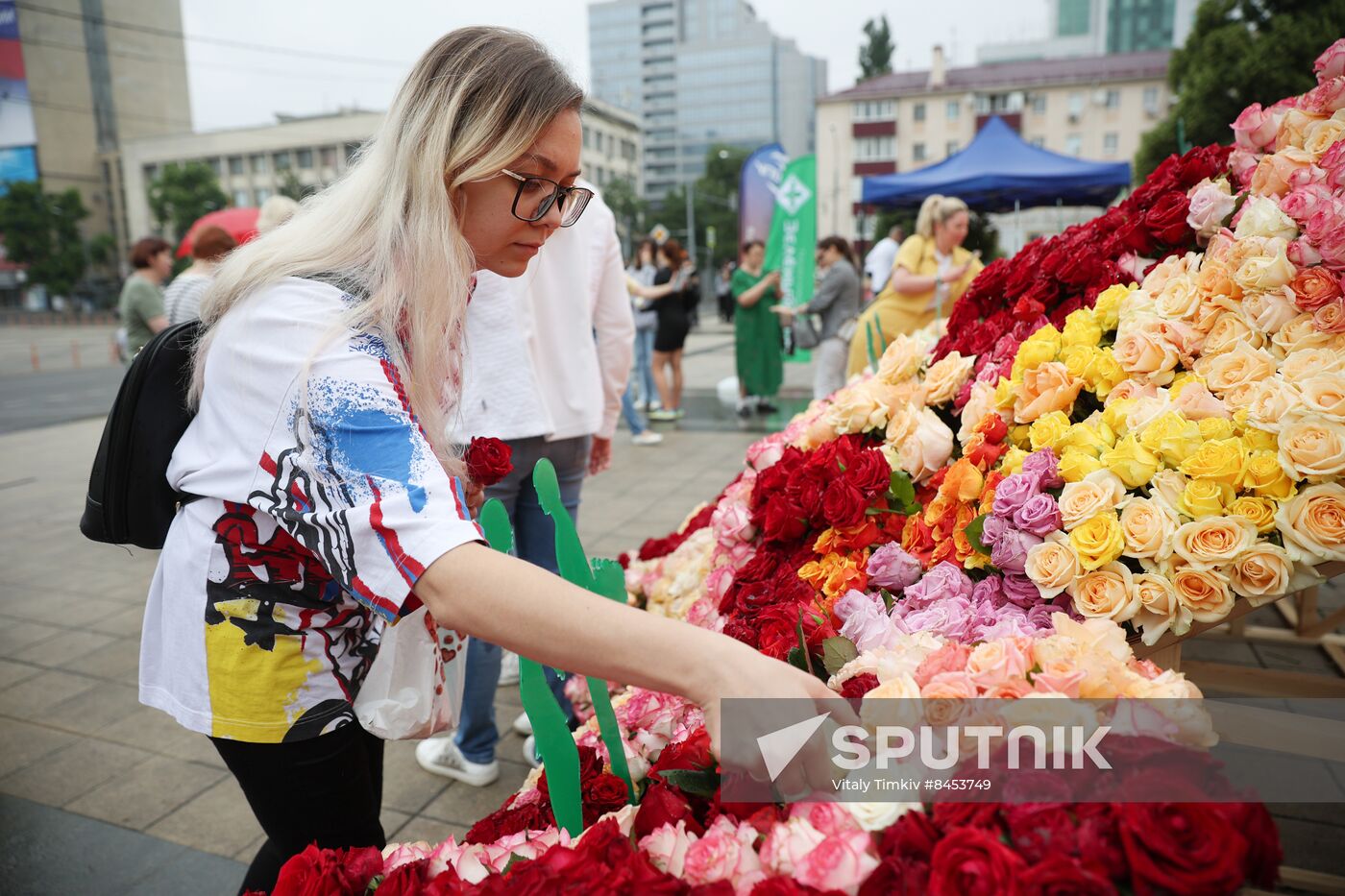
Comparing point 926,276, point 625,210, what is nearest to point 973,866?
point 926,276

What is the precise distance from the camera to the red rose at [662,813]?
111 centimetres

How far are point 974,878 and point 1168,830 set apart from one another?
19 centimetres

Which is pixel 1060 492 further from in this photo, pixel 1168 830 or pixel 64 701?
pixel 64 701

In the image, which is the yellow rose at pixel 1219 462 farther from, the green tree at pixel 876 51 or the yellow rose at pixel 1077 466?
the green tree at pixel 876 51

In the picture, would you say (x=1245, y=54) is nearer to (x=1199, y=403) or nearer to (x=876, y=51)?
(x=1199, y=403)

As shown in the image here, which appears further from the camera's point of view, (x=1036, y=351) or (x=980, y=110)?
(x=980, y=110)

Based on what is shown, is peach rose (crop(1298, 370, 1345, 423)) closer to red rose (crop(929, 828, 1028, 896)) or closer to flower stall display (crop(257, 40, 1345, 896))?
flower stall display (crop(257, 40, 1345, 896))

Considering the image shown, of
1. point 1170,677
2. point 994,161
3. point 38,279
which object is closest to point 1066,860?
point 1170,677

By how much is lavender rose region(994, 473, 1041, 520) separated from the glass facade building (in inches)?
4748

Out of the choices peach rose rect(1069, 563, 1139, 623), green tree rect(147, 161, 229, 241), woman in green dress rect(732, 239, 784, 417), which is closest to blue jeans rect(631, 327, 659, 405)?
woman in green dress rect(732, 239, 784, 417)

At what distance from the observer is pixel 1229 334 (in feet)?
5.09

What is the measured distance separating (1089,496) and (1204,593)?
217mm

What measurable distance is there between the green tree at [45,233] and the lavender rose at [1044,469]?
64284 mm

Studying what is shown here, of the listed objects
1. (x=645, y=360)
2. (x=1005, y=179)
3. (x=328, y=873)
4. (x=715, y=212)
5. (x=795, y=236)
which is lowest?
(x=645, y=360)
